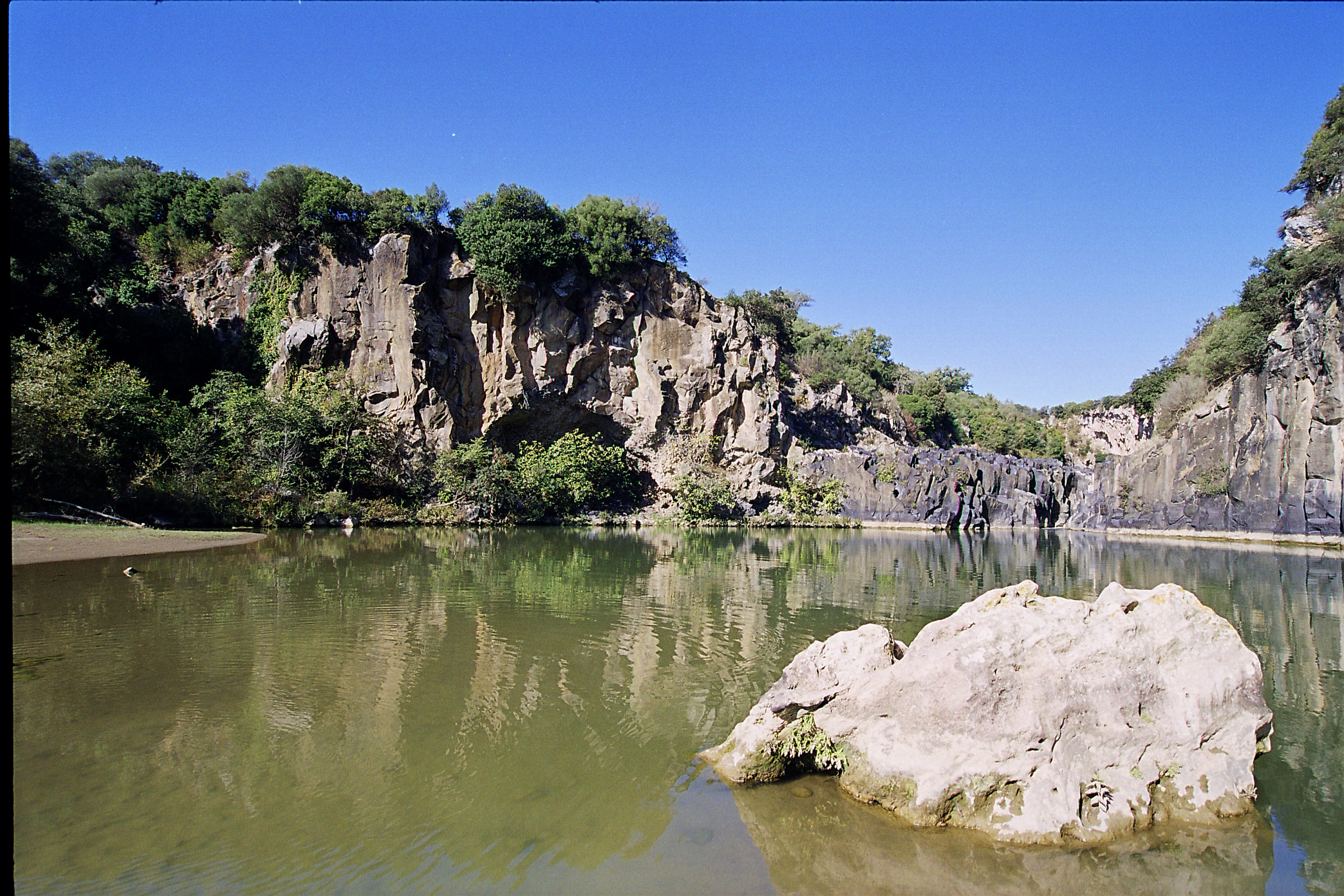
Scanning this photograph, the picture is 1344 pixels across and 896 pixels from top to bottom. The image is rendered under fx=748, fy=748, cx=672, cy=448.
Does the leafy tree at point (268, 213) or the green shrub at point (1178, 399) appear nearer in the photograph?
the leafy tree at point (268, 213)

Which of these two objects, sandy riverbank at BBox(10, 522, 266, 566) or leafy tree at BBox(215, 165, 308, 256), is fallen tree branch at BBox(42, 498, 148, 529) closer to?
sandy riverbank at BBox(10, 522, 266, 566)

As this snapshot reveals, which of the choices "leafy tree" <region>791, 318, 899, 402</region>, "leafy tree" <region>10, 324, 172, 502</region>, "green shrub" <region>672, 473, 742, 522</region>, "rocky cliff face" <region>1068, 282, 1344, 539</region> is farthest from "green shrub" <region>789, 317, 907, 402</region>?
"leafy tree" <region>10, 324, 172, 502</region>

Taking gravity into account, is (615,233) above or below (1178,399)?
above

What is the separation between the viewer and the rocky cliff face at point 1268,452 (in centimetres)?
3422

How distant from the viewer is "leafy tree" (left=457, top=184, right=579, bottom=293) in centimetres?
4050

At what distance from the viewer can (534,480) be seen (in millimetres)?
38969

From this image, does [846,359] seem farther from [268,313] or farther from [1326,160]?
[268,313]

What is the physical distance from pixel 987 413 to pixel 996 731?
230 ft

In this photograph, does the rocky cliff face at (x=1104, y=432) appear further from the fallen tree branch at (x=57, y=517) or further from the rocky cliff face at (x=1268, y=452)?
the fallen tree branch at (x=57, y=517)

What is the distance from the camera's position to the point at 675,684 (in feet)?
30.6

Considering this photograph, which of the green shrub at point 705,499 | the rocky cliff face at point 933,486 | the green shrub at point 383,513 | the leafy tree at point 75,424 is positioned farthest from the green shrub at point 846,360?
the leafy tree at point 75,424

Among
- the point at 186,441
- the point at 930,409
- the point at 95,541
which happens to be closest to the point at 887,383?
the point at 930,409

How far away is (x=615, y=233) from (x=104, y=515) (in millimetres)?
29375

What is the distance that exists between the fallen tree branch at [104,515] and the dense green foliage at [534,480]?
14400mm
